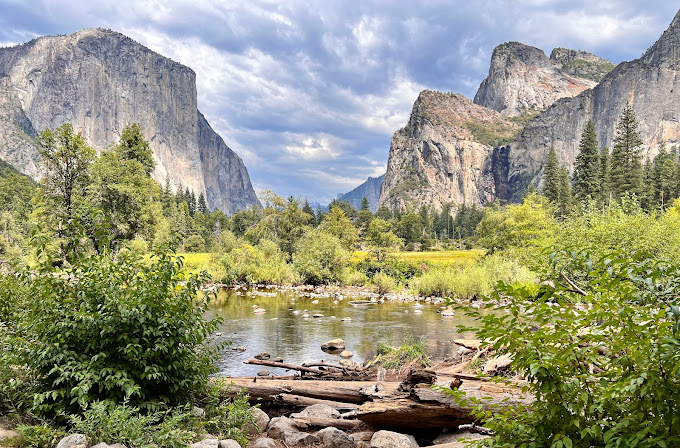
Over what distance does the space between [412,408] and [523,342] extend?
3793 millimetres

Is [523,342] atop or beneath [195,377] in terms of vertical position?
atop

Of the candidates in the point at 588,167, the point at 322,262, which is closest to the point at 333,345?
the point at 322,262

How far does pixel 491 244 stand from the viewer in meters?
42.4

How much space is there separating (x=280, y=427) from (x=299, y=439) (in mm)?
476

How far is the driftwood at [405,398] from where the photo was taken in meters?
5.95

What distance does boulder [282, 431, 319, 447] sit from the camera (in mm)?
6254

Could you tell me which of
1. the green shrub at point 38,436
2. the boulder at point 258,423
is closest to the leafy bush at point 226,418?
the boulder at point 258,423

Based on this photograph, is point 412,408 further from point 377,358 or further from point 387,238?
point 387,238

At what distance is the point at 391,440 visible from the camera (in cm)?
602

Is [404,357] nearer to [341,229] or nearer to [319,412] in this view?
[319,412]

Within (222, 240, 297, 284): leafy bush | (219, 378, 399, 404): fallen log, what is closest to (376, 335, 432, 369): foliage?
(219, 378, 399, 404): fallen log

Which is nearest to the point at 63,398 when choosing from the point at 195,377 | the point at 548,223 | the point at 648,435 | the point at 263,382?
the point at 195,377

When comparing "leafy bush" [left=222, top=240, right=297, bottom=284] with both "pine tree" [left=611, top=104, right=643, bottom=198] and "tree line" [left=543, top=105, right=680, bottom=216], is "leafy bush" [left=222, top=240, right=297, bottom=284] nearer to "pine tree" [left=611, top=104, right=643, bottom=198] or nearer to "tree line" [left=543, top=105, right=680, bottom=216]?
"tree line" [left=543, top=105, right=680, bottom=216]

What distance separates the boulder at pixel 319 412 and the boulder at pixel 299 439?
0.75 m
